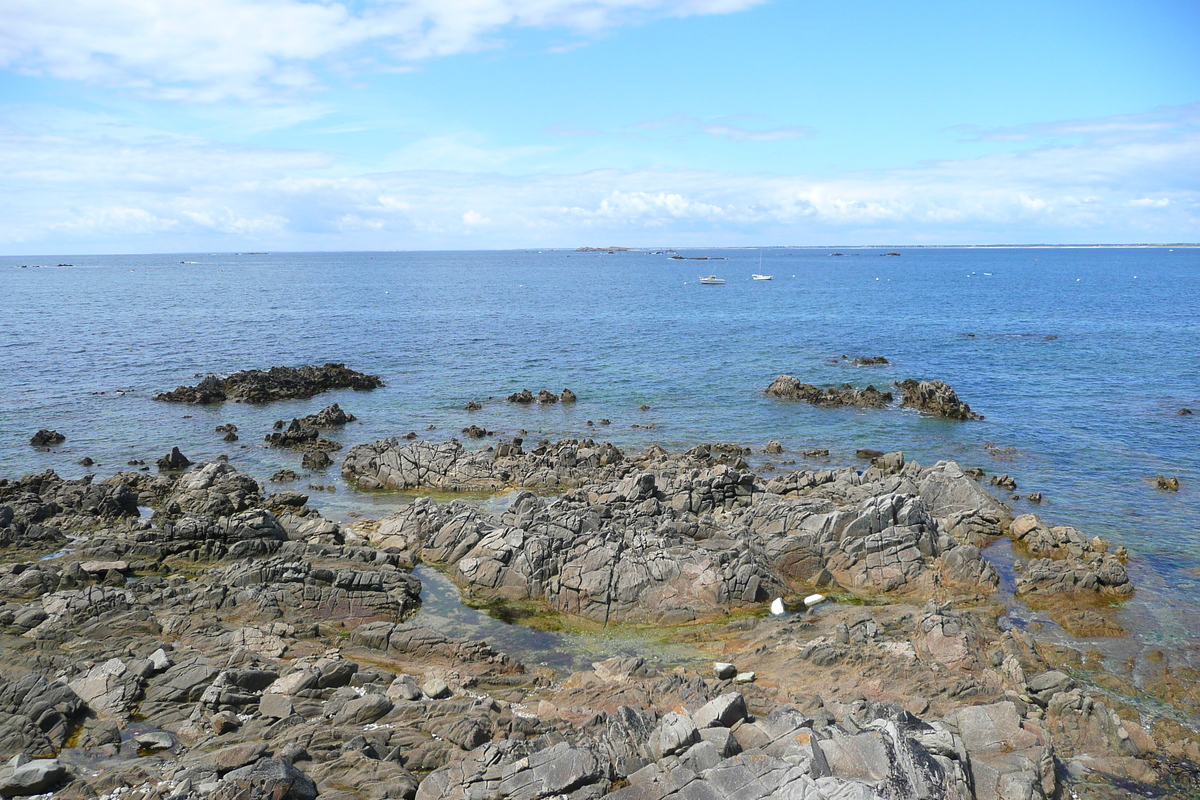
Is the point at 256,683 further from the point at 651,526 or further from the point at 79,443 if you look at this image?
the point at 79,443

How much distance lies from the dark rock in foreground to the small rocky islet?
19.7 metres

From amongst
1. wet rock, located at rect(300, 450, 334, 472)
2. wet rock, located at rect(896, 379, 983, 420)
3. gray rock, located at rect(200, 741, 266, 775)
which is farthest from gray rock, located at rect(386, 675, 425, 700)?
wet rock, located at rect(896, 379, 983, 420)

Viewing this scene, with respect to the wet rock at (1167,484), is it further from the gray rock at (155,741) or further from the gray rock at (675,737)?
the gray rock at (155,741)

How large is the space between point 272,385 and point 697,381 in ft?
112

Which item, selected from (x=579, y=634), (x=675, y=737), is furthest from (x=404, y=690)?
(x=675, y=737)

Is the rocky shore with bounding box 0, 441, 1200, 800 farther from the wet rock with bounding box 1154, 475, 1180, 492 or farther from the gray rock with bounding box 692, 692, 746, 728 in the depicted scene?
the wet rock with bounding box 1154, 475, 1180, 492

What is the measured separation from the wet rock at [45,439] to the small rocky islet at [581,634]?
10129 mm

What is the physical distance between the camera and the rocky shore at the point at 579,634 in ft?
49.4

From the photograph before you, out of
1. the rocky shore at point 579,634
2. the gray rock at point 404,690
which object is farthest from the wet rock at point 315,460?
the gray rock at point 404,690

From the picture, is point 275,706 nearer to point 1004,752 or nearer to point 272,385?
point 1004,752

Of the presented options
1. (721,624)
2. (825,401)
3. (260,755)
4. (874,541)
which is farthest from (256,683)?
(825,401)

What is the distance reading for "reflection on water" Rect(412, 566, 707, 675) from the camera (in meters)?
22.1

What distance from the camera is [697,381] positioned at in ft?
210

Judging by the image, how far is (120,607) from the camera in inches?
897
